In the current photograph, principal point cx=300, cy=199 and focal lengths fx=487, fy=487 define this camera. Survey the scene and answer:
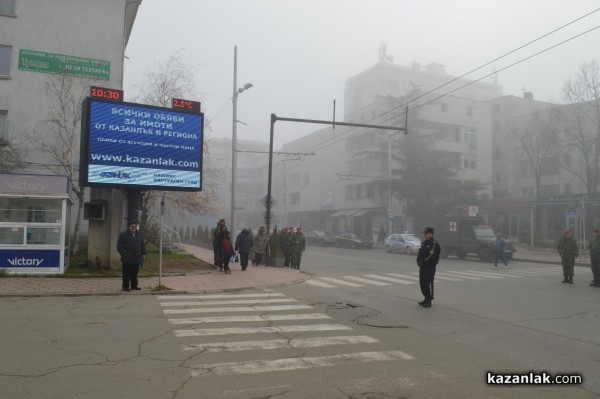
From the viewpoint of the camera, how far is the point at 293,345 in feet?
22.7

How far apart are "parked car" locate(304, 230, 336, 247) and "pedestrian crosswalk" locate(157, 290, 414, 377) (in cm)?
3594

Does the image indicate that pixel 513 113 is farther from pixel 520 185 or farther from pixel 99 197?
pixel 99 197

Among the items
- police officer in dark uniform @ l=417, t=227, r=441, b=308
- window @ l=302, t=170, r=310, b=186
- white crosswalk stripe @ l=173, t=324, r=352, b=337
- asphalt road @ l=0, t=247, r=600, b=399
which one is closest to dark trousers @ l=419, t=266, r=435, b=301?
police officer in dark uniform @ l=417, t=227, r=441, b=308

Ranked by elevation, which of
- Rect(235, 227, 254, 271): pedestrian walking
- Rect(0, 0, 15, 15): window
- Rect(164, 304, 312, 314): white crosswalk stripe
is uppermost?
Rect(0, 0, 15, 15): window

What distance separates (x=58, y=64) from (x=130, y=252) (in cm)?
1545

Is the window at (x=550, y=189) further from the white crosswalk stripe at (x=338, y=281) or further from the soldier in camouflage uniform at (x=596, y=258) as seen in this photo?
the white crosswalk stripe at (x=338, y=281)

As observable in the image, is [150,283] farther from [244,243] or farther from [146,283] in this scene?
[244,243]

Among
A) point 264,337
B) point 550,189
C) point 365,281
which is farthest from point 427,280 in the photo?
point 550,189

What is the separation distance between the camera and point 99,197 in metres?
16.4

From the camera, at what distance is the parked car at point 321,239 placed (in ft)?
154

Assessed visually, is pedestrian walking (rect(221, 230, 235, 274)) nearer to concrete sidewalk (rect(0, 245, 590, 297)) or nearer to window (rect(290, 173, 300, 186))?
concrete sidewalk (rect(0, 245, 590, 297))

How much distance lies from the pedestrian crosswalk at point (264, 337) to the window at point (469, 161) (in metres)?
49.2

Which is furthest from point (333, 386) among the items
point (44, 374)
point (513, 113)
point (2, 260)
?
point (513, 113)

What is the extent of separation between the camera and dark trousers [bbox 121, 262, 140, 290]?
40.3ft
